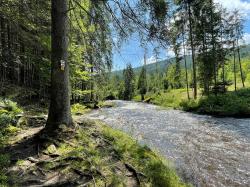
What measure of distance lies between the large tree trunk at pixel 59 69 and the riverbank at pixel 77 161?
34 centimetres

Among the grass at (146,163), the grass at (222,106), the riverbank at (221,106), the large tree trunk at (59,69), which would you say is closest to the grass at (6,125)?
the large tree trunk at (59,69)

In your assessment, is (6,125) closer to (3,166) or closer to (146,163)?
(3,166)

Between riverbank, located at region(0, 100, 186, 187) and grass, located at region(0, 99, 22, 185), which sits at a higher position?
grass, located at region(0, 99, 22, 185)

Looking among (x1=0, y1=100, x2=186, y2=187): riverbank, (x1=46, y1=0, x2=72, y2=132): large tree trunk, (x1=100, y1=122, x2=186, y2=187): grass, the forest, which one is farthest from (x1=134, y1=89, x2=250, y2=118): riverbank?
(x1=46, y1=0, x2=72, y2=132): large tree trunk

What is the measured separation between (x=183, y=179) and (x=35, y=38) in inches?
310

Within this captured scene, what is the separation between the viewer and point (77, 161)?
238 inches

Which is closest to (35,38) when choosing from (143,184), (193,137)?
(193,137)

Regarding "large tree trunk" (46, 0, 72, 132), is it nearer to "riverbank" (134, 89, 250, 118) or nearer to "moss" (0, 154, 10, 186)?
"moss" (0, 154, 10, 186)

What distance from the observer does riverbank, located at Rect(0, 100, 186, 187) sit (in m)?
5.41

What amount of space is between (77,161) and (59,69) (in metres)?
2.37

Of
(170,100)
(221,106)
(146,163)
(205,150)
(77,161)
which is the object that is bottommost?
(205,150)

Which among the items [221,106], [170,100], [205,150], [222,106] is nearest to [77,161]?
[205,150]

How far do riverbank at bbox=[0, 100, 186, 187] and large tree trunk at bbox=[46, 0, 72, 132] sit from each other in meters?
0.34

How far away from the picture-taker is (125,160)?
6617 mm
